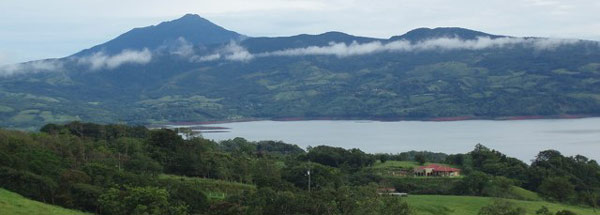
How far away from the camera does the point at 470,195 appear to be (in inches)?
2044

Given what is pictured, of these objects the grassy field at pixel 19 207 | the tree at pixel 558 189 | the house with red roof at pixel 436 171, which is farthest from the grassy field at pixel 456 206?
the grassy field at pixel 19 207

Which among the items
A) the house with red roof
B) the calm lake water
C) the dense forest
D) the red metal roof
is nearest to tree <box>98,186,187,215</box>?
the dense forest

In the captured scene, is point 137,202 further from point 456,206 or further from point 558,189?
point 558,189

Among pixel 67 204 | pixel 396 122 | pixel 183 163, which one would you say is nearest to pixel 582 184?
pixel 183 163

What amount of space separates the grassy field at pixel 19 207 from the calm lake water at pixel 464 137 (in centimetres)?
8068

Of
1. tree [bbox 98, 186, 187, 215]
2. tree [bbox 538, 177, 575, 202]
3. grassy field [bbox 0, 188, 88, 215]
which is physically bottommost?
tree [bbox 538, 177, 575, 202]

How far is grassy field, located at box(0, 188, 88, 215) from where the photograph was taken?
26.0 m

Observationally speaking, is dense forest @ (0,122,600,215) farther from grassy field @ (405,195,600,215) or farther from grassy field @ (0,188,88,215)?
grassy field @ (405,195,600,215)

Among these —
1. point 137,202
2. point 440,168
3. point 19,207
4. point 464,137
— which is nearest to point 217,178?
point 137,202

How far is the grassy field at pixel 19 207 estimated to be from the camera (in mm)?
26000

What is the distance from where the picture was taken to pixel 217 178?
51375mm

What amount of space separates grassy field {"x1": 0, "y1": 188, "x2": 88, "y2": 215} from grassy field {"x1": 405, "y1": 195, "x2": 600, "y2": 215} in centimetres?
2118

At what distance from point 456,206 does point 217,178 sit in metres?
18.5

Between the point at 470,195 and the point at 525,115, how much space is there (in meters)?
146
